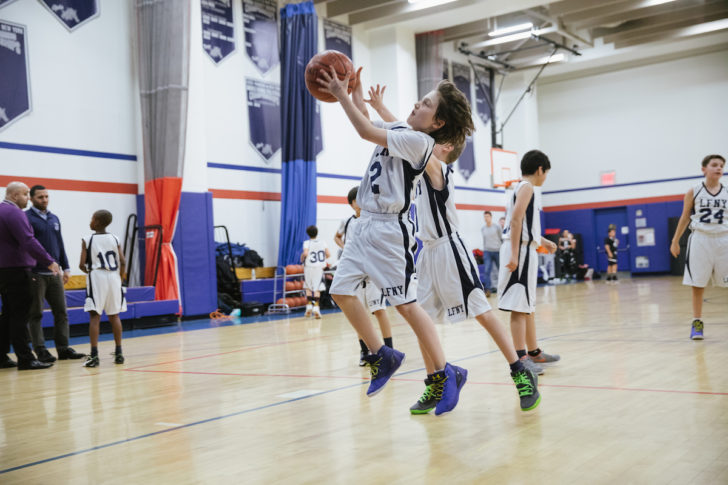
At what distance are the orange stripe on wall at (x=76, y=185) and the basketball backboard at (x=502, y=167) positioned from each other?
1012cm

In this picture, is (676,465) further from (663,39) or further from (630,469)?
(663,39)

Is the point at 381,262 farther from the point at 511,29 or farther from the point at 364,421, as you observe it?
the point at 511,29

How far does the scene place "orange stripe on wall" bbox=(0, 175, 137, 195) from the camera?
970cm

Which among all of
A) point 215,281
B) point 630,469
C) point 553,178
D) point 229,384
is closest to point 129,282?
point 215,281

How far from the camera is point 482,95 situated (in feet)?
63.2

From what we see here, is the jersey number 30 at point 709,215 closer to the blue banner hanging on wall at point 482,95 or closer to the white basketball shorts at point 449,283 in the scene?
the white basketball shorts at point 449,283

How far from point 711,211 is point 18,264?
599cm

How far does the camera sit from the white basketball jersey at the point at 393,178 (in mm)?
3143

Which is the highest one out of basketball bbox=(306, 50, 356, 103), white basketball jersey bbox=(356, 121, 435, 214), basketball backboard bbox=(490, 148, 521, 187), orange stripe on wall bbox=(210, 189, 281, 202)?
basketball backboard bbox=(490, 148, 521, 187)

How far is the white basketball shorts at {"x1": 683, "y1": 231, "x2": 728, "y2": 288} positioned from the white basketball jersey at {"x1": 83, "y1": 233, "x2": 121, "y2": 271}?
492cm

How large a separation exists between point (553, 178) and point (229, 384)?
1857 centimetres

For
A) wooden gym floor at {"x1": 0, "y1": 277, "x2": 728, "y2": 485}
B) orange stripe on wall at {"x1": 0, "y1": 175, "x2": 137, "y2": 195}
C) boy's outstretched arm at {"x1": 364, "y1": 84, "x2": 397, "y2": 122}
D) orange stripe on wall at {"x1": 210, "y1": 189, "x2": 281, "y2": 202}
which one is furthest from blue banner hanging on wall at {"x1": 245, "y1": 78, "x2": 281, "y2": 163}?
boy's outstretched arm at {"x1": 364, "y1": 84, "x2": 397, "y2": 122}

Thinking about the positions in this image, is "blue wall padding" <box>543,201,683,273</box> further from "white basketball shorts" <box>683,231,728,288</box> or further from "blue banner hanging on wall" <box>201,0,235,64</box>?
"white basketball shorts" <box>683,231,728,288</box>

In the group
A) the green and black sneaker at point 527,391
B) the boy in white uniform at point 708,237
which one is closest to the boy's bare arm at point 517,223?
the green and black sneaker at point 527,391
